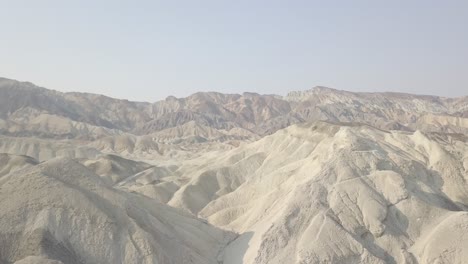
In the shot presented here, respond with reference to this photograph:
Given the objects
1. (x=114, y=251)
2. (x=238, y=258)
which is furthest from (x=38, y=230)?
(x=238, y=258)

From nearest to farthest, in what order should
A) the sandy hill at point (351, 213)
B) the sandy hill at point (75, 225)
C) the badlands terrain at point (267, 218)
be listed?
1. the sandy hill at point (75, 225)
2. the badlands terrain at point (267, 218)
3. the sandy hill at point (351, 213)

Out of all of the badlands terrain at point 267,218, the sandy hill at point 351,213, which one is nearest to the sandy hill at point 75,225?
the badlands terrain at point 267,218

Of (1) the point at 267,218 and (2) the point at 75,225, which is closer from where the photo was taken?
(2) the point at 75,225

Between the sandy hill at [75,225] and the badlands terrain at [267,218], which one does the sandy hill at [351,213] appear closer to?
the badlands terrain at [267,218]

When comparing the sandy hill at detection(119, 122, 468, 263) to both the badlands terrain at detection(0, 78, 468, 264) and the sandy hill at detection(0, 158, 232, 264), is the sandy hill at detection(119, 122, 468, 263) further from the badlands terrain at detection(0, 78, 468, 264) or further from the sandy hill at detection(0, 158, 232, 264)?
the sandy hill at detection(0, 158, 232, 264)

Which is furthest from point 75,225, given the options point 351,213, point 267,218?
point 351,213

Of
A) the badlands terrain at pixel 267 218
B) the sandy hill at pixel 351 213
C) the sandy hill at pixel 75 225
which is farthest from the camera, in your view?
the sandy hill at pixel 351 213

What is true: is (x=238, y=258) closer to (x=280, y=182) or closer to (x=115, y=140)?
(x=280, y=182)

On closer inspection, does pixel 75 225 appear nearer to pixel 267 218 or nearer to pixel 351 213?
pixel 267 218

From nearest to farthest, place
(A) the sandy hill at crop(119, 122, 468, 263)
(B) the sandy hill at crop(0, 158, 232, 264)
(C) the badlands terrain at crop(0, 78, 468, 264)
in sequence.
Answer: (B) the sandy hill at crop(0, 158, 232, 264), (C) the badlands terrain at crop(0, 78, 468, 264), (A) the sandy hill at crop(119, 122, 468, 263)

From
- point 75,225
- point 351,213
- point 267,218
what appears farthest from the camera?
point 267,218

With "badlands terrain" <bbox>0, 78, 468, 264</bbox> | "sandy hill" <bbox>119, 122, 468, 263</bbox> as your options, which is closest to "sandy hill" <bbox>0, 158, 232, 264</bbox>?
"badlands terrain" <bbox>0, 78, 468, 264</bbox>
